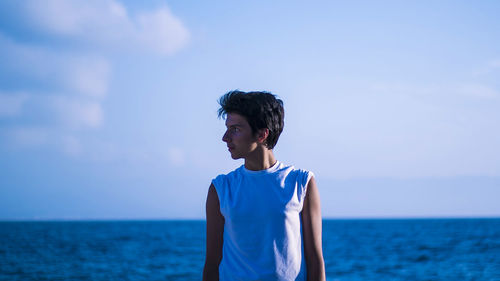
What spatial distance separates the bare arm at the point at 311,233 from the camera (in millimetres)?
2514

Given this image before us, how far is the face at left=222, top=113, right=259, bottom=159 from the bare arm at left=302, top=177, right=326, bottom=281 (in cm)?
34

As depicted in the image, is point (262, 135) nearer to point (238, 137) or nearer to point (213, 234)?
point (238, 137)

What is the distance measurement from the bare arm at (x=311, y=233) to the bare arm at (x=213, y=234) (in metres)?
0.40

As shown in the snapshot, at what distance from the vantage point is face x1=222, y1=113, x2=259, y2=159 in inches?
98.5

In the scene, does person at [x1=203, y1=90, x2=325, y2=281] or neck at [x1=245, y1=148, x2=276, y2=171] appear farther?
neck at [x1=245, y1=148, x2=276, y2=171]

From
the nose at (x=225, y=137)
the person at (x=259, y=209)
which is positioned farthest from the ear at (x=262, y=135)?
the nose at (x=225, y=137)

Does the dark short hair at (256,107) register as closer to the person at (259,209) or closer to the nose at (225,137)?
the person at (259,209)

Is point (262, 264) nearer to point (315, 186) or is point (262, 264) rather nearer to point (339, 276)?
point (315, 186)

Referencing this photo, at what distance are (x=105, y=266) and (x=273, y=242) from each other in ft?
75.9

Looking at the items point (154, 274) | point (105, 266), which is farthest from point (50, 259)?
point (154, 274)

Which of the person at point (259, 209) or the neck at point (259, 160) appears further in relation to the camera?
the neck at point (259, 160)

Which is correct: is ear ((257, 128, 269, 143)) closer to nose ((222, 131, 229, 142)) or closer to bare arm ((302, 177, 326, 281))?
nose ((222, 131, 229, 142))

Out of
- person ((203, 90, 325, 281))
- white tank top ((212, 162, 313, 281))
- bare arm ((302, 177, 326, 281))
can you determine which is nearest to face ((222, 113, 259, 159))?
person ((203, 90, 325, 281))

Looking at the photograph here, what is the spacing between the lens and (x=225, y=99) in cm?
255
